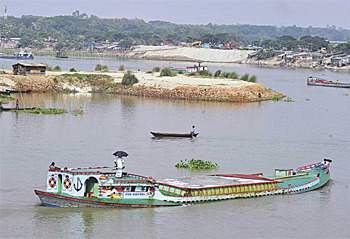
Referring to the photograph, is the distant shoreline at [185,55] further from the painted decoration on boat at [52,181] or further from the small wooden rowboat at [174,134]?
the painted decoration on boat at [52,181]

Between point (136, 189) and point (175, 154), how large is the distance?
1083cm

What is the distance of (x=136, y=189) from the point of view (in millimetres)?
23391

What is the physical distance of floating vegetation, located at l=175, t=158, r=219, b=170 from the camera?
3086cm

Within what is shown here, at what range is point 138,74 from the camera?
69.3m

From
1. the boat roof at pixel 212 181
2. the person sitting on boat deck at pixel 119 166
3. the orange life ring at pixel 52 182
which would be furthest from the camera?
the boat roof at pixel 212 181

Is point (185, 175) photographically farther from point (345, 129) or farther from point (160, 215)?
point (345, 129)

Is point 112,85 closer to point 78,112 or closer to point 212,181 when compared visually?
point 78,112

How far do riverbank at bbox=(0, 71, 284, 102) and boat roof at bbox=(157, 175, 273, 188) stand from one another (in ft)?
107

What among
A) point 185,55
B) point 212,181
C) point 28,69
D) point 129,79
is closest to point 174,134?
point 212,181

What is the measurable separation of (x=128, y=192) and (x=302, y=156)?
47.6ft

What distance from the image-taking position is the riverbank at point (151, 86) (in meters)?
59.2

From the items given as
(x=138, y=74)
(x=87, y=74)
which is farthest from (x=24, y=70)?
(x=138, y=74)

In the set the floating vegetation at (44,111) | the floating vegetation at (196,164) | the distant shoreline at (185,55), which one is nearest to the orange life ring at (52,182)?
the floating vegetation at (196,164)

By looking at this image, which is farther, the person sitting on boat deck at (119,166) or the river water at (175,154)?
the person sitting on boat deck at (119,166)
